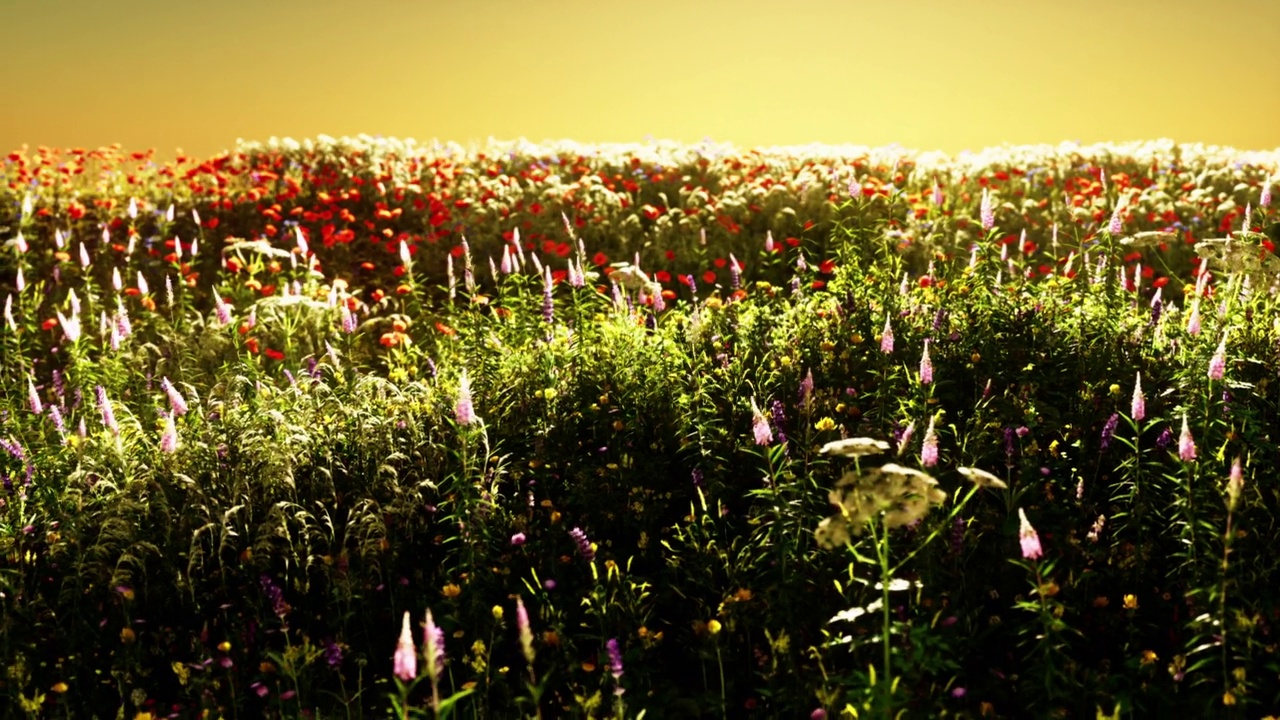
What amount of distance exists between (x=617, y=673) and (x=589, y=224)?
7901 mm

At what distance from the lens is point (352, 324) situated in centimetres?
661

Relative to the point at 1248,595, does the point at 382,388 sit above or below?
above

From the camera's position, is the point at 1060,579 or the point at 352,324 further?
the point at 352,324

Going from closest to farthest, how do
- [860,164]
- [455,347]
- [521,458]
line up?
[521,458]
[455,347]
[860,164]

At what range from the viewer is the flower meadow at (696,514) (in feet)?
12.2

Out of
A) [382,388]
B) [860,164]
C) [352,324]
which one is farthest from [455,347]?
[860,164]

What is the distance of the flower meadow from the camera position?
3707 mm

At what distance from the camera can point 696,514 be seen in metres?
4.73

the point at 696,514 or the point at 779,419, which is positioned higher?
the point at 779,419

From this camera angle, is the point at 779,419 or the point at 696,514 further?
the point at 779,419

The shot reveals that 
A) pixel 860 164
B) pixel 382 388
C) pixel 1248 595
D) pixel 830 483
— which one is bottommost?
pixel 1248 595

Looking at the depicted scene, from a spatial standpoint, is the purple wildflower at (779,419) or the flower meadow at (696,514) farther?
the purple wildflower at (779,419)

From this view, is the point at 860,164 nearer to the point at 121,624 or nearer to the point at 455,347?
the point at 455,347

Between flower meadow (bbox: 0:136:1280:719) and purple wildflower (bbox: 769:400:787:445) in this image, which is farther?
purple wildflower (bbox: 769:400:787:445)
